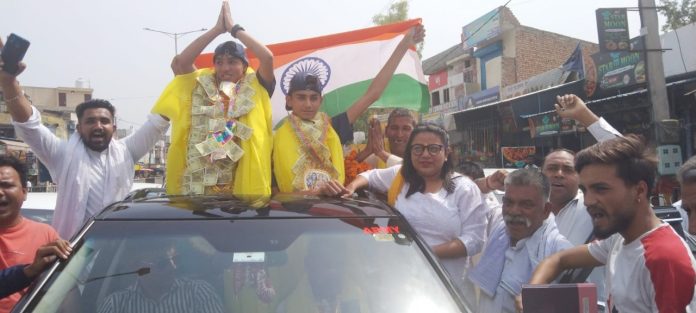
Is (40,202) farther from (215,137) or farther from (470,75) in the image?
(470,75)

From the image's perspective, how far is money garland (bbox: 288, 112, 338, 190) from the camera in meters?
3.41

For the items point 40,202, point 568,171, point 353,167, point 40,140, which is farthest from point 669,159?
point 40,140

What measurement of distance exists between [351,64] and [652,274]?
3650mm

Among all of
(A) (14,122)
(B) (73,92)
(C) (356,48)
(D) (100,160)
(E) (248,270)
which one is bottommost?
(E) (248,270)

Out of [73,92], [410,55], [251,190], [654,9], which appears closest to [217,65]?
[251,190]

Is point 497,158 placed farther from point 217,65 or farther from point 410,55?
point 217,65

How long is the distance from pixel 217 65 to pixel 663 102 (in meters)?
8.79

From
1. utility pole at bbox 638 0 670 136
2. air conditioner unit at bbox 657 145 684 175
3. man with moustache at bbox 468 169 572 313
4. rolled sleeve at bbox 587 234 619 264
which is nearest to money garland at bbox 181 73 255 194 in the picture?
man with moustache at bbox 468 169 572 313

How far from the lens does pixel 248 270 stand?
2080mm

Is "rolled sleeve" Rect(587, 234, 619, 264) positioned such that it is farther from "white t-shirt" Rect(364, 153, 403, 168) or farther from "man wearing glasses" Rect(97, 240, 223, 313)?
"white t-shirt" Rect(364, 153, 403, 168)

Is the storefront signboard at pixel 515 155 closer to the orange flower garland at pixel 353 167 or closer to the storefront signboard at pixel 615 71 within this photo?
the storefront signboard at pixel 615 71

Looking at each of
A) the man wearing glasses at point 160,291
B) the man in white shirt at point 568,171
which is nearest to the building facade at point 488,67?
the man in white shirt at point 568,171

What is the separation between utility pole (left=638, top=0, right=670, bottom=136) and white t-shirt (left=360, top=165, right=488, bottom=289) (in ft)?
26.4

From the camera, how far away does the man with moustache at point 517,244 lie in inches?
98.3
